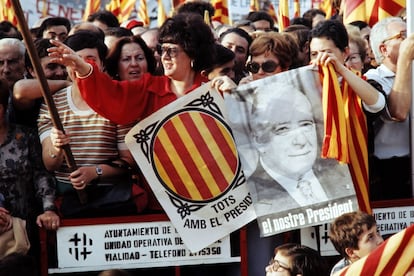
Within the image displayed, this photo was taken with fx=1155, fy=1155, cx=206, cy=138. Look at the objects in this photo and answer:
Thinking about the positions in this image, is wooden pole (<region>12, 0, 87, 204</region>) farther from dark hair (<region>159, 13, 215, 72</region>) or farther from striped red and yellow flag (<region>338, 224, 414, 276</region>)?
striped red and yellow flag (<region>338, 224, 414, 276</region>)

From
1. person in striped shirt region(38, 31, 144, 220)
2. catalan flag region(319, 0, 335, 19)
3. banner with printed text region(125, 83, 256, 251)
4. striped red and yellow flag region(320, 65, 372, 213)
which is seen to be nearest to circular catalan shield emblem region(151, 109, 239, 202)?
banner with printed text region(125, 83, 256, 251)

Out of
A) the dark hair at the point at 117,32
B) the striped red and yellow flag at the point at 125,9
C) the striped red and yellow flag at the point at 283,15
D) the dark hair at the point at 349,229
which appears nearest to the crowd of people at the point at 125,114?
the dark hair at the point at 349,229

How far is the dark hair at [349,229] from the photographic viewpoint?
262 inches

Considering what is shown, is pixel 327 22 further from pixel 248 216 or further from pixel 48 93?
pixel 48 93

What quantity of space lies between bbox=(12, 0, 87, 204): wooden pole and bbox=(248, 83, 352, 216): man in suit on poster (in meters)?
1.14

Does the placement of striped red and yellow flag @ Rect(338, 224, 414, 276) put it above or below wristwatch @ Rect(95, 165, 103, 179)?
below

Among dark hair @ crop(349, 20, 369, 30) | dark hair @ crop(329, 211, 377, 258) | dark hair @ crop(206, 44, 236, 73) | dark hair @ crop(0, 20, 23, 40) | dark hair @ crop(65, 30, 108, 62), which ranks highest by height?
dark hair @ crop(0, 20, 23, 40)

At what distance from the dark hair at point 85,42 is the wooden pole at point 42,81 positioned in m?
1.07

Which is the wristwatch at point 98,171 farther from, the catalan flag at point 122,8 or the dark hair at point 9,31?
the catalan flag at point 122,8

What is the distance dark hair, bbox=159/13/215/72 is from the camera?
749 cm

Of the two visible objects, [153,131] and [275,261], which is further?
[153,131]

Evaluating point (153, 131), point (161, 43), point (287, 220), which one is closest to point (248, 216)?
point (287, 220)

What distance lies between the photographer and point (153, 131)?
7371 millimetres

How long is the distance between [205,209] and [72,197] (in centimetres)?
86
